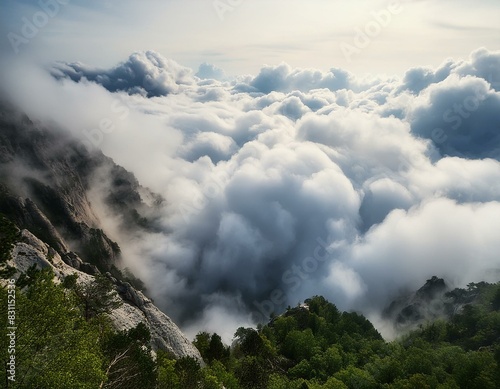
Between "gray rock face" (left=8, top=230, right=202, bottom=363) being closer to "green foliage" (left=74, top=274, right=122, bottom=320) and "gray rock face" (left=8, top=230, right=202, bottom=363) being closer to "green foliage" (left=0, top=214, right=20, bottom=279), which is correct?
"green foliage" (left=74, top=274, right=122, bottom=320)

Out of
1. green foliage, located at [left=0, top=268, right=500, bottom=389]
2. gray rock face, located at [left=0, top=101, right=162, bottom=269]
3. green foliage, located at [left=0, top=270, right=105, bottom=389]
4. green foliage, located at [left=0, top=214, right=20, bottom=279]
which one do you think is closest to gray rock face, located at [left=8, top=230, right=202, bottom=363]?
green foliage, located at [left=0, top=268, right=500, bottom=389]

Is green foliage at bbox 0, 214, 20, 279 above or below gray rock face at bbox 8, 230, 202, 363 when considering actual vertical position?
below

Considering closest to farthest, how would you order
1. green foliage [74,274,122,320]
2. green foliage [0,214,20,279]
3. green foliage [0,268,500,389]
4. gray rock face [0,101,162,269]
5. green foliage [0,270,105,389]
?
green foliage [0,270,105,389], green foliage [0,268,500,389], green foliage [0,214,20,279], green foliage [74,274,122,320], gray rock face [0,101,162,269]

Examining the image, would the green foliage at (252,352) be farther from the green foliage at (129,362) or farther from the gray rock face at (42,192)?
the gray rock face at (42,192)

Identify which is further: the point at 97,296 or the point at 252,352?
the point at 252,352

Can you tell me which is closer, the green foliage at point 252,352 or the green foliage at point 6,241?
the green foliage at point 252,352

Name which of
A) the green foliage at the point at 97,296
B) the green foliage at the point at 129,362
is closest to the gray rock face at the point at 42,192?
the green foliage at the point at 97,296

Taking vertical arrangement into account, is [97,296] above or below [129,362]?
above

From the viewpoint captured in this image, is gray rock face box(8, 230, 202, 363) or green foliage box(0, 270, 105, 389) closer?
green foliage box(0, 270, 105, 389)

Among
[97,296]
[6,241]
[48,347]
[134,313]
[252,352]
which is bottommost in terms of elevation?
[48,347]

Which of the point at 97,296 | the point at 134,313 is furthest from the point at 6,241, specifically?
the point at 134,313

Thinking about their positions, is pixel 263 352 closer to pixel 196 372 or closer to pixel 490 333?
pixel 196 372

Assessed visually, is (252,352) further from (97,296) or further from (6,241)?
(6,241)

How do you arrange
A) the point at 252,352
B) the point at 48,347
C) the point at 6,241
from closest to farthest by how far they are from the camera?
the point at 48,347 < the point at 6,241 < the point at 252,352
